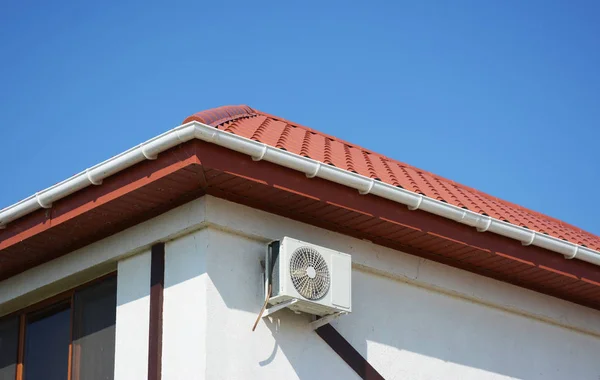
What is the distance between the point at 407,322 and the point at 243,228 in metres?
1.75

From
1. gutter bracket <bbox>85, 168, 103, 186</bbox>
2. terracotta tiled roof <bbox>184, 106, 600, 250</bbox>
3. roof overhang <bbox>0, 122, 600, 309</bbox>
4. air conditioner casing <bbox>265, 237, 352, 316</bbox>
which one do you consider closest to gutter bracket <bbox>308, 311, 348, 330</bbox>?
air conditioner casing <bbox>265, 237, 352, 316</bbox>

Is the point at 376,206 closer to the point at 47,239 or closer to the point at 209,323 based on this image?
the point at 209,323

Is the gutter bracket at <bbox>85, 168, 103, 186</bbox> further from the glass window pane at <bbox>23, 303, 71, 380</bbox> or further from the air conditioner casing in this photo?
the glass window pane at <bbox>23, 303, 71, 380</bbox>

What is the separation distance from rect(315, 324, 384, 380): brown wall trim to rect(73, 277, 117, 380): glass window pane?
166 centimetres

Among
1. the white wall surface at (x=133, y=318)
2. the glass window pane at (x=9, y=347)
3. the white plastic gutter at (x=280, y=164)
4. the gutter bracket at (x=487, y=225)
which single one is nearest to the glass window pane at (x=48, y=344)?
the glass window pane at (x=9, y=347)

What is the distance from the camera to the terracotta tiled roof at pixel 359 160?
29.9ft

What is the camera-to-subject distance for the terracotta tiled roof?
29.9 feet

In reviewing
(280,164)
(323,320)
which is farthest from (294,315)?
(280,164)

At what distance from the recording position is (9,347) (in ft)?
32.6

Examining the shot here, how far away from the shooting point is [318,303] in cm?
840

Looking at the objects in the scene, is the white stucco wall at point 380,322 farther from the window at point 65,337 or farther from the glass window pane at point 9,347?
the glass window pane at point 9,347

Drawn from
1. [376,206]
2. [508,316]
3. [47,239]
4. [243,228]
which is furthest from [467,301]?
[47,239]

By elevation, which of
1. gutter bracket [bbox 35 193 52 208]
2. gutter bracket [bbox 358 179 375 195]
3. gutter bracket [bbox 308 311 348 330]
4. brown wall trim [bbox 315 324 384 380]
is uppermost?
gutter bracket [bbox 35 193 52 208]

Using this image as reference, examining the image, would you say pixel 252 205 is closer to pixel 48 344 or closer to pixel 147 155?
pixel 147 155
